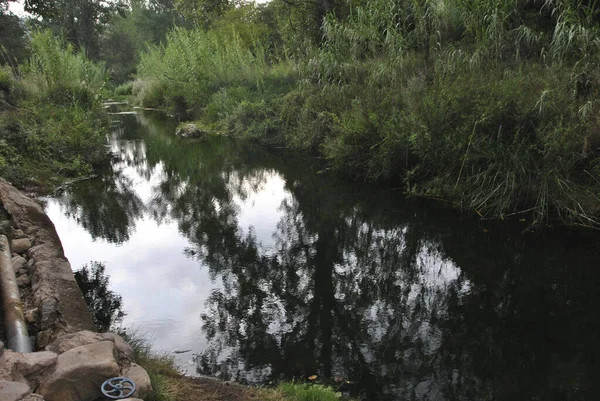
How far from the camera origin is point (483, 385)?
137 inches

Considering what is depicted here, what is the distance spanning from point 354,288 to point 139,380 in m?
2.86

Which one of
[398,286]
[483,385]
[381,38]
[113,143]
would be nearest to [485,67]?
[381,38]

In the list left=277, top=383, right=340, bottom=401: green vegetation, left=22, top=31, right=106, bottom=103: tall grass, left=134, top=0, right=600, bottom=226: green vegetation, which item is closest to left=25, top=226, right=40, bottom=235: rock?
left=277, top=383, right=340, bottom=401: green vegetation

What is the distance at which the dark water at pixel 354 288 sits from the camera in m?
3.68

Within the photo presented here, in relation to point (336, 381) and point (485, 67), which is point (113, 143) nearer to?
point (485, 67)

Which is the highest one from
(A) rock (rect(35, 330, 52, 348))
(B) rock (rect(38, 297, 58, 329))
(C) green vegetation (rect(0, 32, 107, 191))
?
(C) green vegetation (rect(0, 32, 107, 191))

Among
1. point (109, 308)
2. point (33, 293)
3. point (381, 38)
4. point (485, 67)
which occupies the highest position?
point (381, 38)

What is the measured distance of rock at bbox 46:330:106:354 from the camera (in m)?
2.89

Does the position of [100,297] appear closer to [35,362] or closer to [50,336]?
[50,336]

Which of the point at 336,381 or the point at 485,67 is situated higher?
the point at 485,67

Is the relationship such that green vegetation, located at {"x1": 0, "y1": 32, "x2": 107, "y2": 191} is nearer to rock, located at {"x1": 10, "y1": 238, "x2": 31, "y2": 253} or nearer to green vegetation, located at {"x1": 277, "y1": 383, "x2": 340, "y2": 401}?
rock, located at {"x1": 10, "y1": 238, "x2": 31, "y2": 253}

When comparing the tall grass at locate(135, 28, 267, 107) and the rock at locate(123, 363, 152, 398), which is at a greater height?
the tall grass at locate(135, 28, 267, 107)

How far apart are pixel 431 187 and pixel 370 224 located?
1373 millimetres

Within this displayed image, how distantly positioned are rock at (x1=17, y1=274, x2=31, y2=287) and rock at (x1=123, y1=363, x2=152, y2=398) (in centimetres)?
198
